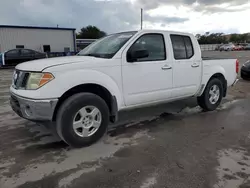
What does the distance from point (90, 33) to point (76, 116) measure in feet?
200

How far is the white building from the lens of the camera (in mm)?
24156

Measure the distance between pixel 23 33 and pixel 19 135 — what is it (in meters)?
24.2

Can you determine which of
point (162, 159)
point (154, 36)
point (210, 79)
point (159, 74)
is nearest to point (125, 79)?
point (159, 74)

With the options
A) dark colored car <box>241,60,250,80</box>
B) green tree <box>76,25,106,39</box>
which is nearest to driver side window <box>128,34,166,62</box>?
dark colored car <box>241,60,250,80</box>

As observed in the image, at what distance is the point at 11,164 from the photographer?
3076mm

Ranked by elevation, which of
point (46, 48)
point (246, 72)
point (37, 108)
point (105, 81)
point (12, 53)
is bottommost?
point (37, 108)

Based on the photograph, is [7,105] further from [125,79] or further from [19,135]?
[125,79]

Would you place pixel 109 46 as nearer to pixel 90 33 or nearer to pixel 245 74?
pixel 245 74

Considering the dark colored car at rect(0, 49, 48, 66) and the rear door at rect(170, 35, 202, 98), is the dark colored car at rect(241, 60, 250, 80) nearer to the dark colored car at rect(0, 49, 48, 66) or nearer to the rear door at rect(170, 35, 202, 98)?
the rear door at rect(170, 35, 202, 98)

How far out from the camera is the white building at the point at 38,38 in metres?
24.2

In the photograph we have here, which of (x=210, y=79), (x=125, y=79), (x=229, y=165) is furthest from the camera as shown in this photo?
(x=210, y=79)

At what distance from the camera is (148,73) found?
4145mm

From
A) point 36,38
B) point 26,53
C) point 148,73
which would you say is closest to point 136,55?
point 148,73

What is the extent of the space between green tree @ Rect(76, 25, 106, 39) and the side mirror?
5662 centimetres
